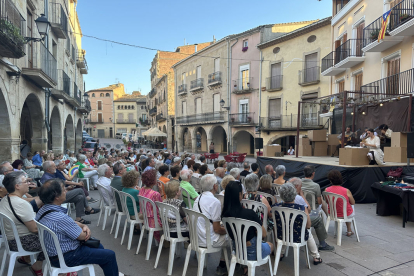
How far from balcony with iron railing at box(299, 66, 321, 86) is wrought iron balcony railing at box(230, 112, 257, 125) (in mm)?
4999

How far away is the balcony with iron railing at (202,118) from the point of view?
24.8 metres

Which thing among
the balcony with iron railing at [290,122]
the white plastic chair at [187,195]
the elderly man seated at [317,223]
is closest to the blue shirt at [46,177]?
the white plastic chair at [187,195]

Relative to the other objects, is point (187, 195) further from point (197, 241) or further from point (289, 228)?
point (289, 228)

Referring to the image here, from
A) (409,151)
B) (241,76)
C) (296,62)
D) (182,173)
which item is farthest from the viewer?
(241,76)

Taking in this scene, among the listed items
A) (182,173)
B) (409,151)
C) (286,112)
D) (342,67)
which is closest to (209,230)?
(182,173)

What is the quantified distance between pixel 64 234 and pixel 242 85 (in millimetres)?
21651

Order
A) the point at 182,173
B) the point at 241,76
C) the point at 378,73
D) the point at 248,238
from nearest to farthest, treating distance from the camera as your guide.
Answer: the point at 248,238, the point at 182,173, the point at 378,73, the point at 241,76

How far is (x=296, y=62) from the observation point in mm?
18797

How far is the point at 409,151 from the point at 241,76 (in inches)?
701

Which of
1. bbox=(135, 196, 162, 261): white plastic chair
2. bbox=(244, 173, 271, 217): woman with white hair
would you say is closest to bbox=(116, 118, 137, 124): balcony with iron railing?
bbox=(135, 196, 162, 261): white plastic chair

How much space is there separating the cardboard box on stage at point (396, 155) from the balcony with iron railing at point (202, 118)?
16.7 meters

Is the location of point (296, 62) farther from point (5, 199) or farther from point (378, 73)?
point (5, 199)

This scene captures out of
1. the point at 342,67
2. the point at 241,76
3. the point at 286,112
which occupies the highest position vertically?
the point at 241,76

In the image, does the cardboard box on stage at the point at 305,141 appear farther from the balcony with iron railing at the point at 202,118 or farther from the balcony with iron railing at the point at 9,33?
the balcony with iron railing at the point at 202,118
